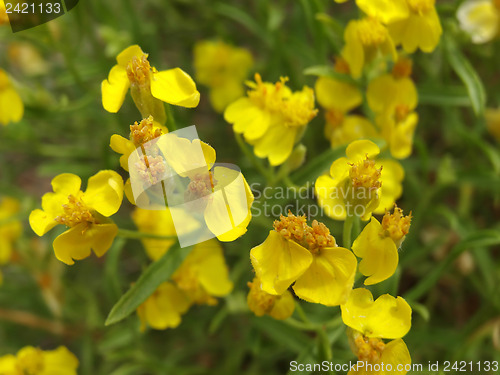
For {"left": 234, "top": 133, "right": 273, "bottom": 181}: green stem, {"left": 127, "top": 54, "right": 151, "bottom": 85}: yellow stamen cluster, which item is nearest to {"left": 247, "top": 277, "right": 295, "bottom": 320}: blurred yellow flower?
{"left": 234, "top": 133, "right": 273, "bottom": 181}: green stem

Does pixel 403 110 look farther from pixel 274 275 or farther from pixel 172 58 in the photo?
pixel 172 58

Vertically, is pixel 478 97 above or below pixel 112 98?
below

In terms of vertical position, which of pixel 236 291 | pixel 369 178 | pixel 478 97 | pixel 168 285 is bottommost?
pixel 236 291

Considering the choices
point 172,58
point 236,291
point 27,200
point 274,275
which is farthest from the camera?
point 172,58

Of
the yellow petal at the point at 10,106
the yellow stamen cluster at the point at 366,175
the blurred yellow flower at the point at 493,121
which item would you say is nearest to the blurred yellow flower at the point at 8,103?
the yellow petal at the point at 10,106

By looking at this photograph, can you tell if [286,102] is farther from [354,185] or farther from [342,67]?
[354,185]

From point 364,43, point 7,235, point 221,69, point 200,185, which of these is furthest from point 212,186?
point 221,69

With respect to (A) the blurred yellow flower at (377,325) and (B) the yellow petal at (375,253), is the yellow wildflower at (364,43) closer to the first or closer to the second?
(B) the yellow petal at (375,253)

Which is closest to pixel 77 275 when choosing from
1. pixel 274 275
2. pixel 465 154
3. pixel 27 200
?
pixel 27 200
